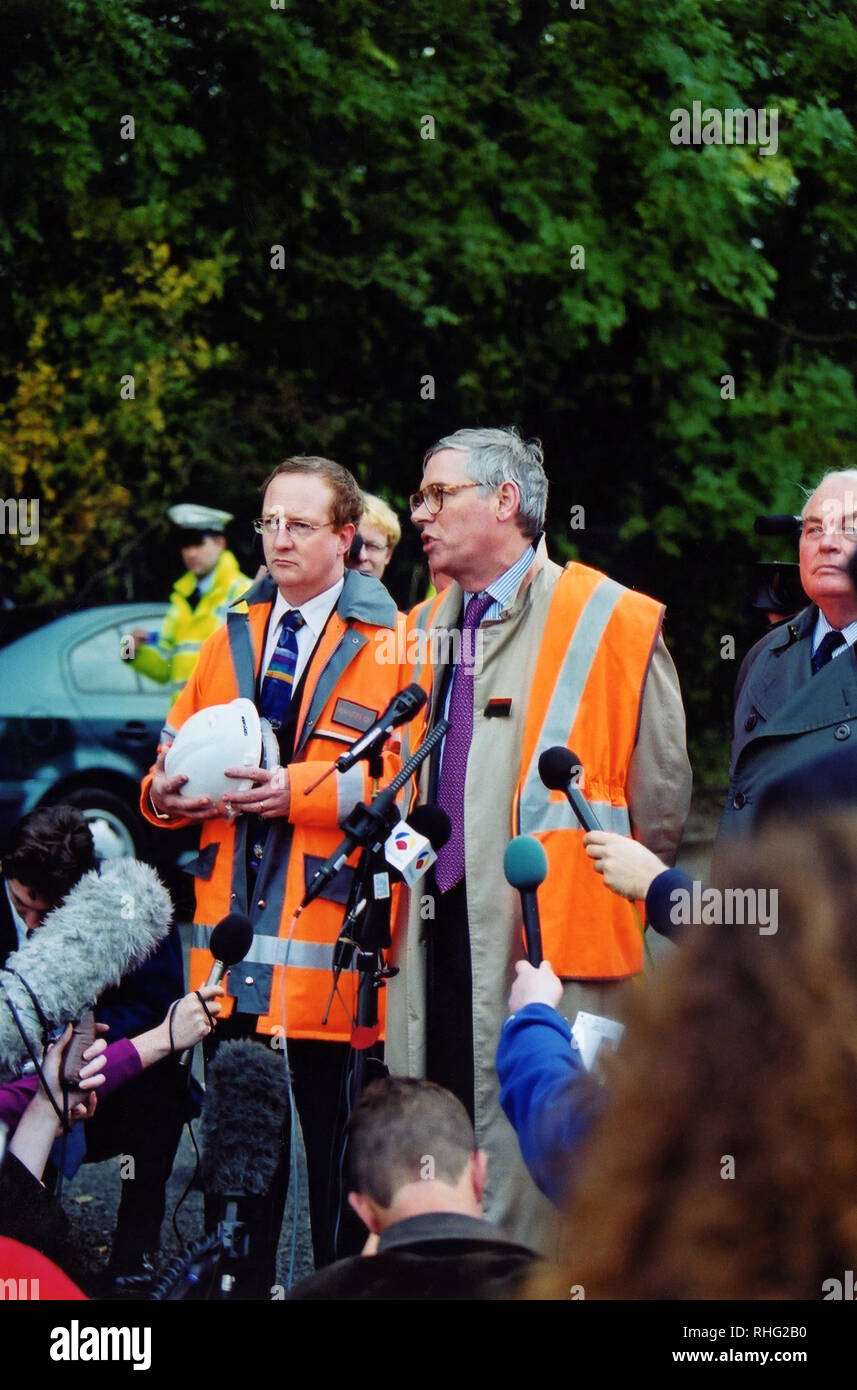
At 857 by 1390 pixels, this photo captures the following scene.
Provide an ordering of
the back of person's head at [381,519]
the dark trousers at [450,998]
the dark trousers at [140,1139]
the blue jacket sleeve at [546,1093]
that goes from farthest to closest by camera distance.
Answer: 1. the back of person's head at [381,519]
2. the dark trousers at [140,1139]
3. the dark trousers at [450,998]
4. the blue jacket sleeve at [546,1093]

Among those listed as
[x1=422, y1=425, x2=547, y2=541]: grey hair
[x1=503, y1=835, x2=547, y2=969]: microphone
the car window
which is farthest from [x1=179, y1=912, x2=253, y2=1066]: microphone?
the car window

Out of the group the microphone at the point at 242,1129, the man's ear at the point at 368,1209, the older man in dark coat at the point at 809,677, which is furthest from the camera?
the older man in dark coat at the point at 809,677

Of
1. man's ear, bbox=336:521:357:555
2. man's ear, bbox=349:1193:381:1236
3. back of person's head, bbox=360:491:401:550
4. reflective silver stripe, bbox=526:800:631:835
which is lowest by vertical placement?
man's ear, bbox=349:1193:381:1236

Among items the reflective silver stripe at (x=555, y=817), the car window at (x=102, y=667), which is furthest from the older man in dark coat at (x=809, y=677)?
the car window at (x=102, y=667)

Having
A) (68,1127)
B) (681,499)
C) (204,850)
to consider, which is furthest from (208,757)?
(681,499)

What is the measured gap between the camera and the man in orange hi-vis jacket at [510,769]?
11.4ft

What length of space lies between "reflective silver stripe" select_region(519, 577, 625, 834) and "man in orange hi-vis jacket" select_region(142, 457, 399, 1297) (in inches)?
17.0

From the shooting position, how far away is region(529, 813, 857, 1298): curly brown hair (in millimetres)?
1263

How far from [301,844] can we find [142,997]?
75 centimetres

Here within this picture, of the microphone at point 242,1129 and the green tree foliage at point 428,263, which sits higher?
the green tree foliage at point 428,263

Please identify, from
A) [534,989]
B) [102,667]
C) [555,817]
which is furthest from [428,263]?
[534,989]

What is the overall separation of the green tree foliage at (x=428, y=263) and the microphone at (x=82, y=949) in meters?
5.96

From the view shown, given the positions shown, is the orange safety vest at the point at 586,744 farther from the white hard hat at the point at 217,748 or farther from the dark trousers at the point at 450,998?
the white hard hat at the point at 217,748

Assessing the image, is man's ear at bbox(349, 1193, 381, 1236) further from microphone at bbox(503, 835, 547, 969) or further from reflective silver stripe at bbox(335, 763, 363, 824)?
reflective silver stripe at bbox(335, 763, 363, 824)
